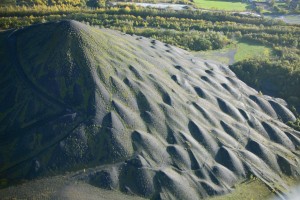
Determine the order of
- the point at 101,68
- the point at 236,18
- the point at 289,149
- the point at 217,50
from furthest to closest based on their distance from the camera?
1. the point at 236,18
2. the point at 217,50
3. the point at 289,149
4. the point at 101,68

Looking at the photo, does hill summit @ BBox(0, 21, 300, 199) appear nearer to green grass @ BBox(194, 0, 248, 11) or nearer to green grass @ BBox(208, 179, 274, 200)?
green grass @ BBox(208, 179, 274, 200)

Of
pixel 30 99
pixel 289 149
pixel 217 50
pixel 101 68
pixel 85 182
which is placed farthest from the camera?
pixel 217 50

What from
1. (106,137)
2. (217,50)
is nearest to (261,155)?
(106,137)

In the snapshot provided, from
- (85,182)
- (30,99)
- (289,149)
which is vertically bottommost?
(289,149)

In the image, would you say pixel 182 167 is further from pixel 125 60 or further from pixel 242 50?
pixel 242 50

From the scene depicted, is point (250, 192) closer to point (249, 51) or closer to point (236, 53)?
point (236, 53)

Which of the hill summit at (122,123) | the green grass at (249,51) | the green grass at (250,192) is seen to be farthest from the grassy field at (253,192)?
the green grass at (249,51)

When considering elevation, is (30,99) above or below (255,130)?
above
